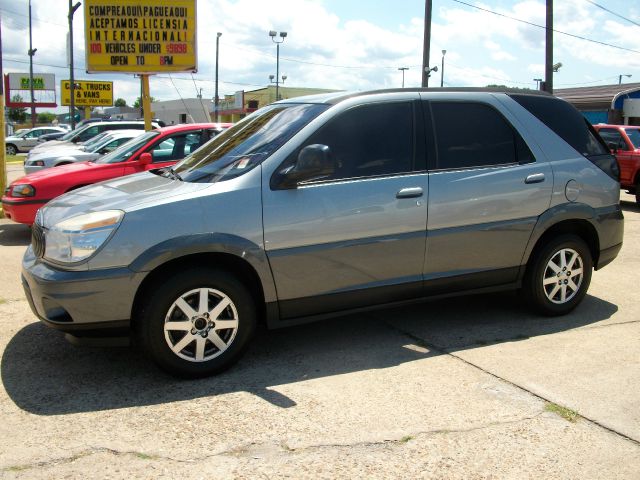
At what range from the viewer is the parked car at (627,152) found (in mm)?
13289

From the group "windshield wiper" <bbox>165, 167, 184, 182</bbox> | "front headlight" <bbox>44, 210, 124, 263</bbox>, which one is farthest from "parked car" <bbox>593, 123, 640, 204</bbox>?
"front headlight" <bbox>44, 210, 124, 263</bbox>

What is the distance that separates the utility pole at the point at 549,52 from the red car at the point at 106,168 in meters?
12.8

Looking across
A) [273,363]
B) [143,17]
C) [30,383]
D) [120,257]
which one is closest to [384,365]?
[273,363]

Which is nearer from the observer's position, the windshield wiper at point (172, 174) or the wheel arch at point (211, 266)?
the wheel arch at point (211, 266)

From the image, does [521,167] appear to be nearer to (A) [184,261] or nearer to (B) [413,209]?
(B) [413,209]

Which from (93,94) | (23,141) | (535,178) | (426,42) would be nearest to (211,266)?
(535,178)

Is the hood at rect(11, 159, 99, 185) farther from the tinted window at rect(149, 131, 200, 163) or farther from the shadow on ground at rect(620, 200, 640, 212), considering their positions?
the shadow on ground at rect(620, 200, 640, 212)

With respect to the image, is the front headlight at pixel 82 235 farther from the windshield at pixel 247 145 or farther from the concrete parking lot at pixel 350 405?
the concrete parking lot at pixel 350 405

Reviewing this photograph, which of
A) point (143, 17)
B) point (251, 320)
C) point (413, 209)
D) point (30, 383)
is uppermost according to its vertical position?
point (143, 17)

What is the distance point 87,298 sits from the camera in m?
3.83

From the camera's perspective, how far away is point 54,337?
492cm

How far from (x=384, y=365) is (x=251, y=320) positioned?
0.97 m

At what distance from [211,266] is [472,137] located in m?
2.24

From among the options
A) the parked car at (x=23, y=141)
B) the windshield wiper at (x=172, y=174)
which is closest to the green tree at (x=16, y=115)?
the parked car at (x=23, y=141)
